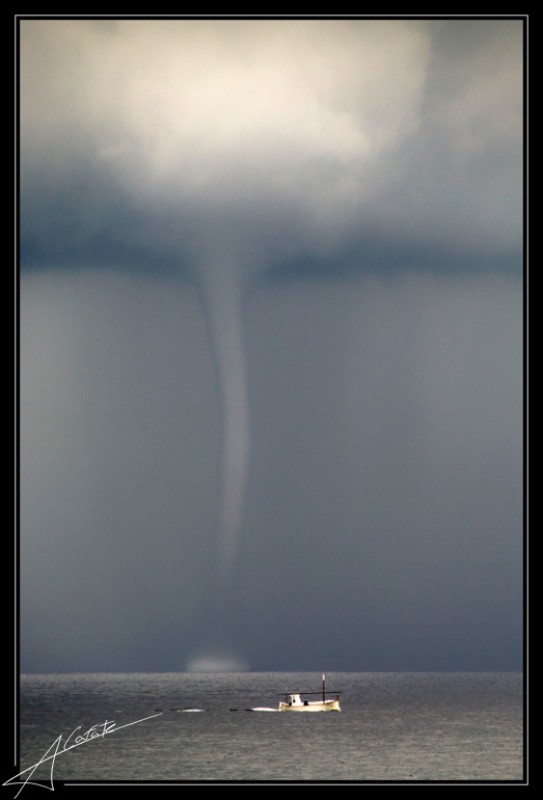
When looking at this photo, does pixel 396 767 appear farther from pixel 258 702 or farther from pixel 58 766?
pixel 258 702

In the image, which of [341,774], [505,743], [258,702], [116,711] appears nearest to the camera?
[341,774]

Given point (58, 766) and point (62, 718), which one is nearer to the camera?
point (58, 766)
